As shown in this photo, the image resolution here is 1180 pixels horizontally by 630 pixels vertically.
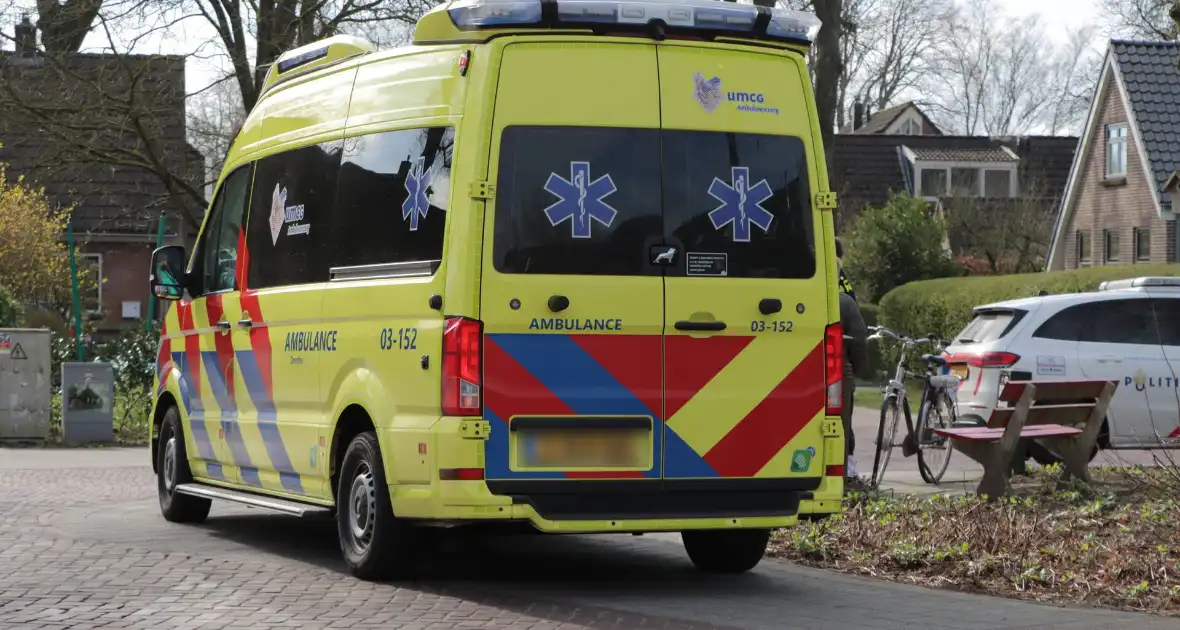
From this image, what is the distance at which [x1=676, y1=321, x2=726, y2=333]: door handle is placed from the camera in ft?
27.3

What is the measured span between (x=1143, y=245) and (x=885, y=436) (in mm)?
31991

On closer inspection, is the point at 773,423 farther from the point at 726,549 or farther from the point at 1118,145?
the point at 1118,145

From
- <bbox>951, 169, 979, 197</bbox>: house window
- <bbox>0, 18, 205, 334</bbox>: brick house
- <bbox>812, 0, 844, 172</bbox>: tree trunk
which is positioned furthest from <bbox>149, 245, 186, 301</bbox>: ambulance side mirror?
<bbox>951, 169, 979, 197</bbox>: house window

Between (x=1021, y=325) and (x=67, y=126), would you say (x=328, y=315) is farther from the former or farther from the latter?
(x=67, y=126)

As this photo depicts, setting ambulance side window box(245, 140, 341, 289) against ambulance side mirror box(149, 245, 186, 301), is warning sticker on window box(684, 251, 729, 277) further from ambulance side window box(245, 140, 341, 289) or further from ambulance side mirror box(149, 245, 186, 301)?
ambulance side mirror box(149, 245, 186, 301)

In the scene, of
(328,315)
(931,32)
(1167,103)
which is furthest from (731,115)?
(931,32)

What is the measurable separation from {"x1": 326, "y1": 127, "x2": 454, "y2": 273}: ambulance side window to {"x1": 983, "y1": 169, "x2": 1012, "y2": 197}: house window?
2235 inches

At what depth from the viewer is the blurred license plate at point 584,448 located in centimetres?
817

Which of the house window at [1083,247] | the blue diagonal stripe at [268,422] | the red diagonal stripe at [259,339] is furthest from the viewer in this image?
the house window at [1083,247]

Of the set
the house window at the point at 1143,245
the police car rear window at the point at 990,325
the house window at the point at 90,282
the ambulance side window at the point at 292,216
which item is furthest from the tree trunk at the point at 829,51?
the house window at the point at 1143,245

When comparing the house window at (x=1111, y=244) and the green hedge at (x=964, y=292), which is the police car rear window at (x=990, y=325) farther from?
the house window at (x=1111, y=244)

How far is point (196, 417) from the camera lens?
11.2 metres

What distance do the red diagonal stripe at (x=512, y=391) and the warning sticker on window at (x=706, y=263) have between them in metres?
0.90

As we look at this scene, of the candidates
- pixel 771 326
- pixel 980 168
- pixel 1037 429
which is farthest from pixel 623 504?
pixel 980 168
